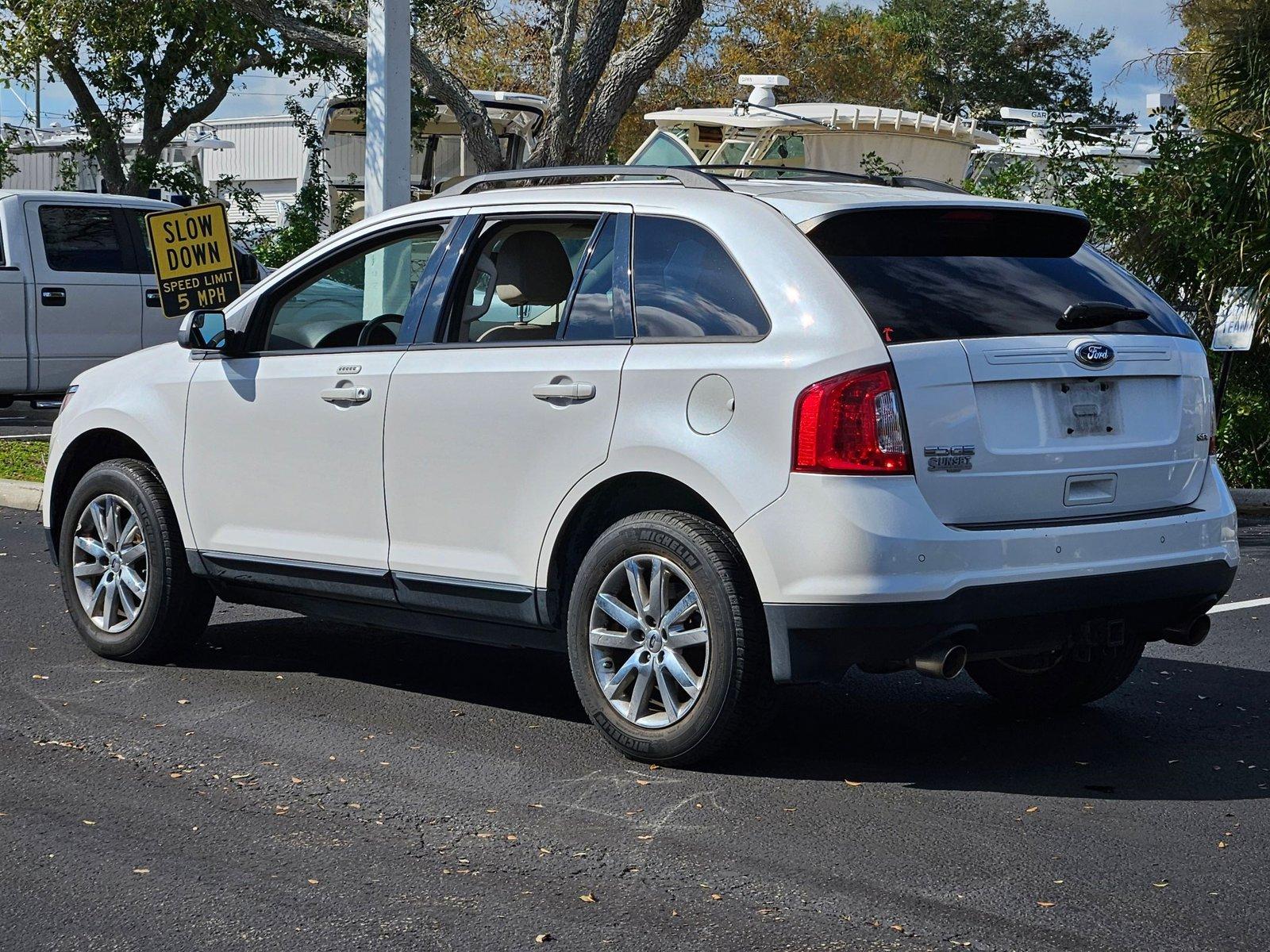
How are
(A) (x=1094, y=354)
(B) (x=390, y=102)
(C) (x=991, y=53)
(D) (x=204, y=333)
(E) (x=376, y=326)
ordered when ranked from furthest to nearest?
(C) (x=991, y=53)
(B) (x=390, y=102)
(D) (x=204, y=333)
(E) (x=376, y=326)
(A) (x=1094, y=354)

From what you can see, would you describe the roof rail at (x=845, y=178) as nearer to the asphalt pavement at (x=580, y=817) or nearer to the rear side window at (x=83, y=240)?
the asphalt pavement at (x=580, y=817)

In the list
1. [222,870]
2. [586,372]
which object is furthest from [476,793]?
[586,372]

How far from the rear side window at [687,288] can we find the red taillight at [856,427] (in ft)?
1.15

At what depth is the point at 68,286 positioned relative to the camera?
1605cm

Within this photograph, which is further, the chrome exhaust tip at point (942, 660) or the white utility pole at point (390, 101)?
the white utility pole at point (390, 101)

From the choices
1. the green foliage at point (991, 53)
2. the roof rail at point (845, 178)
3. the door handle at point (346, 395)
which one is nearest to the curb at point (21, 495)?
the door handle at point (346, 395)

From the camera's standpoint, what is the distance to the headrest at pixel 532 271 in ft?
19.4

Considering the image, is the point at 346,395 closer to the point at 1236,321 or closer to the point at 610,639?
the point at 610,639

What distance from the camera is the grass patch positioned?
498 inches

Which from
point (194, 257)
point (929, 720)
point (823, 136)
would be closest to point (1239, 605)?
point (929, 720)

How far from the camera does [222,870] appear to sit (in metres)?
4.28

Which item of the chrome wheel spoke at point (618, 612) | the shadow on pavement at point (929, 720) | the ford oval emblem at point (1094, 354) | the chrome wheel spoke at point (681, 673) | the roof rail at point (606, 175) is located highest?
the roof rail at point (606, 175)

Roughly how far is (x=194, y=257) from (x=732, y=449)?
640 centimetres

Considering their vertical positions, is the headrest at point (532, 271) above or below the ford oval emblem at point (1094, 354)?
above
